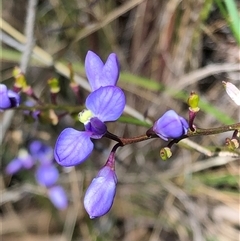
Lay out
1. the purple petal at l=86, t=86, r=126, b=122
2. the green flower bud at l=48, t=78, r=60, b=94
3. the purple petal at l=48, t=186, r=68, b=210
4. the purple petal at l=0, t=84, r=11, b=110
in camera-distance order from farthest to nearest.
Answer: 1. the purple petal at l=48, t=186, r=68, b=210
2. the green flower bud at l=48, t=78, r=60, b=94
3. the purple petal at l=0, t=84, r=11, b=110
4. the purple petal at l=86, t=86, r=126, b=122

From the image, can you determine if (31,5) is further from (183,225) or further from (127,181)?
(183,225)

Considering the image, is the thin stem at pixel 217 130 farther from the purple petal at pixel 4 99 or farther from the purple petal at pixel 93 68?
the purple petal at pixel 4 99

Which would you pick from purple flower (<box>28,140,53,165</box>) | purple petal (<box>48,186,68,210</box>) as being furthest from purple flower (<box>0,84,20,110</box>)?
purple petal (<box>48,186,68,210</box>)

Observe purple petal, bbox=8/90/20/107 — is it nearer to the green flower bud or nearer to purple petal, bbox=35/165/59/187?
the green flower bud

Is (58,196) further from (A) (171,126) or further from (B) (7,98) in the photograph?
(A) (171,126)

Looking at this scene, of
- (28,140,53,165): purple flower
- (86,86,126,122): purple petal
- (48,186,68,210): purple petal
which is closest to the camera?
(86,86,126,122): purple petal

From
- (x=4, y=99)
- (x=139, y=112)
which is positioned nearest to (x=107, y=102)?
(x=4, y=99)

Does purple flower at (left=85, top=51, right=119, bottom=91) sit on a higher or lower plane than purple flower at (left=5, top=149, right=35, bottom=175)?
higher
